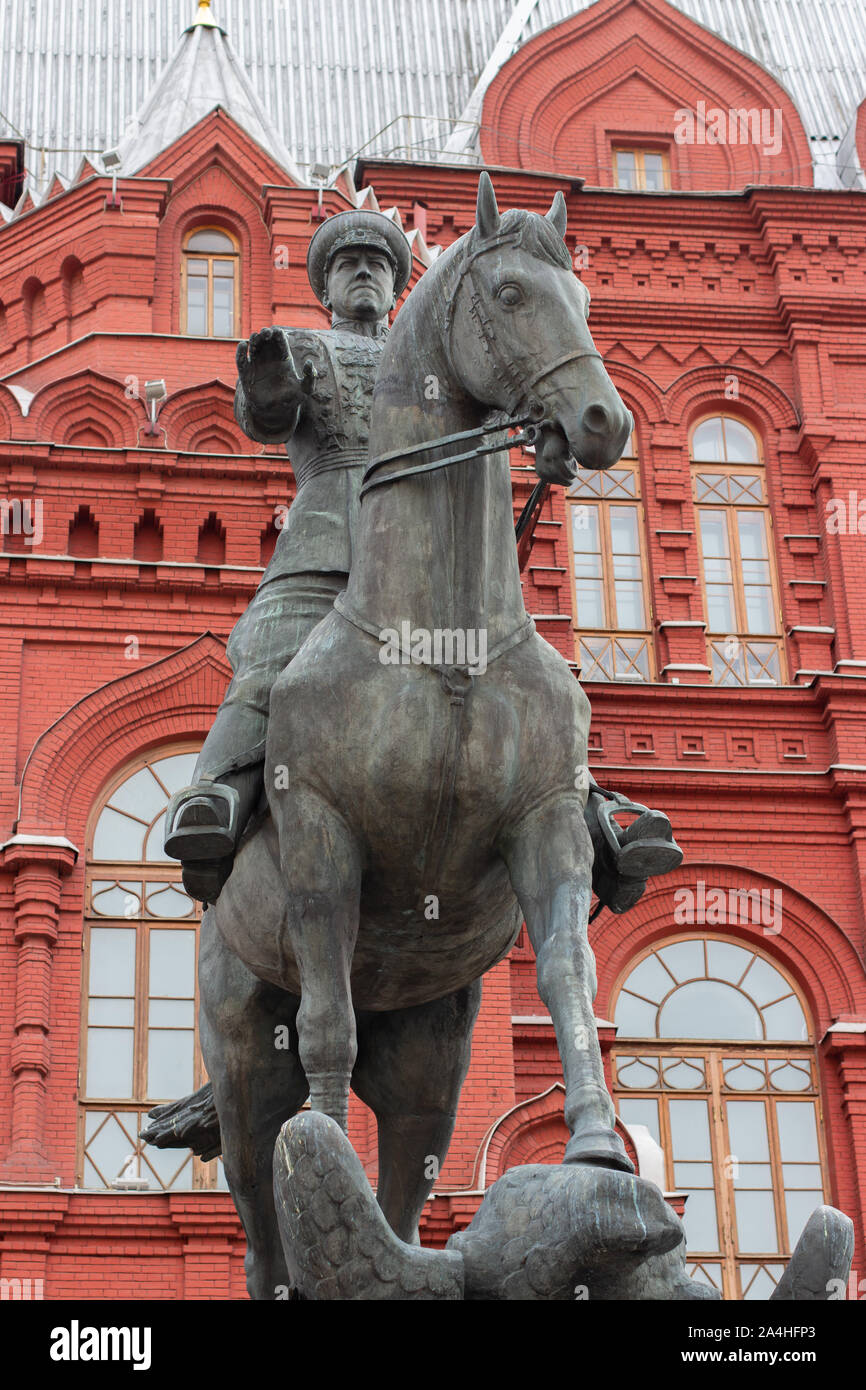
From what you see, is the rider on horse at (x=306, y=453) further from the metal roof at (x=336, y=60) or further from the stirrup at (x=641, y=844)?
the metal roof at (x=336, y=60)

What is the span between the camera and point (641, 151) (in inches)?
960

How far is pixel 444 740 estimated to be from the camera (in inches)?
233

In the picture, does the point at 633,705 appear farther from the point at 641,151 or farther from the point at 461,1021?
the point at 461,1021

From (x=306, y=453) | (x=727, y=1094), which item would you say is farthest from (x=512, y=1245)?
(x=727, y=1094)

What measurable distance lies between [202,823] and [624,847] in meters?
1.18

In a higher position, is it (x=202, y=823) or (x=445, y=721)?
(x=445, y=721)

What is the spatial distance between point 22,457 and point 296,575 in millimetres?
12185

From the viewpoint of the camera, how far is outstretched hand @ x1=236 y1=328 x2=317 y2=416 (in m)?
6.71

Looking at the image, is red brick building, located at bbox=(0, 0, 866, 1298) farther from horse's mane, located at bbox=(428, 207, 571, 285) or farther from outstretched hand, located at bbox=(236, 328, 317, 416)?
horse's mane, located at bbox=(428, 207, 571, 285)

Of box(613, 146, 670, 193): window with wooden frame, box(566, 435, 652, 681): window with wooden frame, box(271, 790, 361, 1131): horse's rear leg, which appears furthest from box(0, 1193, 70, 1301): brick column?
box(613, 146, 670, 193): window with wooden frame

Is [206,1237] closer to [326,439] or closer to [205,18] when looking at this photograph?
[326,439]

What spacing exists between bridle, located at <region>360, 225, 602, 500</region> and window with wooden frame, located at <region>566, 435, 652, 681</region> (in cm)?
1454

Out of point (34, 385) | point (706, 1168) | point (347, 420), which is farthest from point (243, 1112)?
point (34, 385)

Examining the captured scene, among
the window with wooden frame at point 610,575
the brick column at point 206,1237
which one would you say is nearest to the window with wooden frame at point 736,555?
the window with wooden frame at point 610,575
